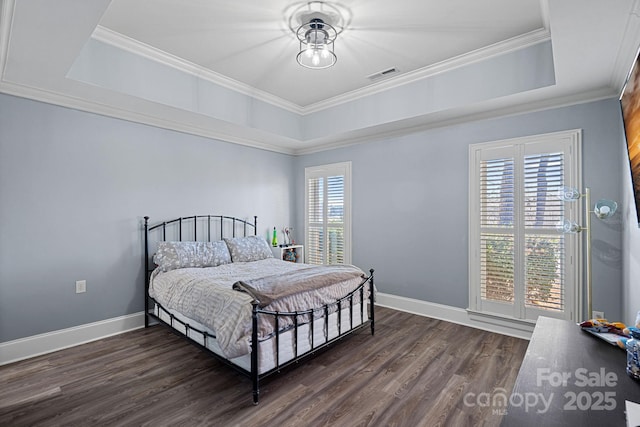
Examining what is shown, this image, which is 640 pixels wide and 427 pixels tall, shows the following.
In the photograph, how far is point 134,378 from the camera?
8.48 feet

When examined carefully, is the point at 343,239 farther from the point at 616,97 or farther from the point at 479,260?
the point at 616,97

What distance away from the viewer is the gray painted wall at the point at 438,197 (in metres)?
2.94

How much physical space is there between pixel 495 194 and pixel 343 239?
2.23 metres

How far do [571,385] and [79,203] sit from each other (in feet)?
13.4

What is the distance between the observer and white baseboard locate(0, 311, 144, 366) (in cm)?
286

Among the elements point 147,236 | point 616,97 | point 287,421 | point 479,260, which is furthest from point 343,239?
point 616,97

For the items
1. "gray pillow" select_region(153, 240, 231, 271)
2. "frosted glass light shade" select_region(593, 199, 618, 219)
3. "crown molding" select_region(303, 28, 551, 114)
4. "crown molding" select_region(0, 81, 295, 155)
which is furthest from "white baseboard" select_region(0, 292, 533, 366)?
"crown molding" select_region(303, 28, 551, 114)

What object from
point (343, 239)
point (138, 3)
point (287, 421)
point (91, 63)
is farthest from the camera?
point (343, 239)

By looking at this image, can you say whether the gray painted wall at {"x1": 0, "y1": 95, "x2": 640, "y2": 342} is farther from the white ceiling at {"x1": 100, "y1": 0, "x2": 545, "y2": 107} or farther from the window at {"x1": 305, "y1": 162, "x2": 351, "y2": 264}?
the white ceiling at {"x1": 100, "y1": 0, "x2": 545, "y2": 107}

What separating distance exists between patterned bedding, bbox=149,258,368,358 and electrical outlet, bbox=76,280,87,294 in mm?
610

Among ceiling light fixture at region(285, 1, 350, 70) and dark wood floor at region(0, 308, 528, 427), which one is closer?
dark wood floor at region(0, 308, 528, 427)

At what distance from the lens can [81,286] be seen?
326 cm

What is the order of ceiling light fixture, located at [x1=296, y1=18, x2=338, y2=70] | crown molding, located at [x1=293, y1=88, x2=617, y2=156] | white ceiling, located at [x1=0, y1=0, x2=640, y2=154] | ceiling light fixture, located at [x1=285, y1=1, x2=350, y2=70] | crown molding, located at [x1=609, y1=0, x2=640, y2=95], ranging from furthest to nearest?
crown molding, located at [x1=293, y1=88, x2=617, y2=156], ceiling light fixture, located at [x1=296, y1=18, x2=338, y2=70], ceiling light fixture, located at [x1=285, y1=1, x2=350, y2=70], white ceiling, located at [x1=0, y1=0, x2=640, y2=154], crown molding, located at [x1=609, y1=0, x2=640, y2=95]

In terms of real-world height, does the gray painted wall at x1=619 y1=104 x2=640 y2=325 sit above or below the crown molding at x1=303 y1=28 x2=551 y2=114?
below
